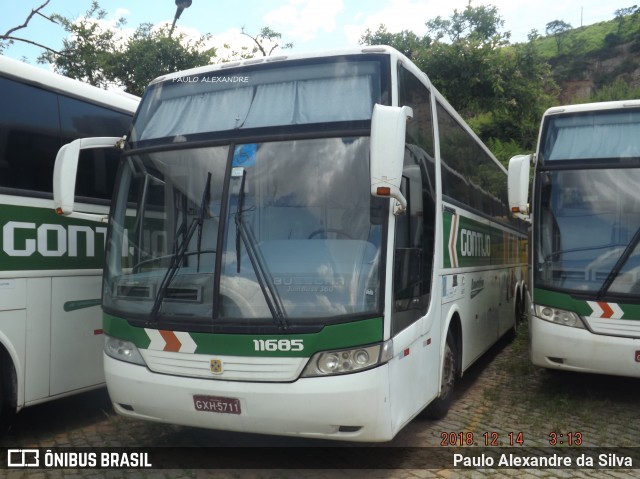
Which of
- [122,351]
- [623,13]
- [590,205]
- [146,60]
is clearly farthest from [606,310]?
[623,13]

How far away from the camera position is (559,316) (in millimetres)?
6785

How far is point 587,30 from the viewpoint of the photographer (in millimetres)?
83500

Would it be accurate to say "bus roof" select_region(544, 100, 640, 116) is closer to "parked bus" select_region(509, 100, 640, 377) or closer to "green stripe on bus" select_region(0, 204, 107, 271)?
"parked bus" select_region(509, 100, 640, 377)

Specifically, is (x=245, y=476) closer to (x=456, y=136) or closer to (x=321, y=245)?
(x=321, y=245)

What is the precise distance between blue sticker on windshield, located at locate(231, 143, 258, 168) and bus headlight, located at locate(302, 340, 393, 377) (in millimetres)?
1501

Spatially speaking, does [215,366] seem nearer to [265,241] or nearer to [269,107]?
[265,241]

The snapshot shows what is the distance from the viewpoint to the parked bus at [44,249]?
5.27 meters

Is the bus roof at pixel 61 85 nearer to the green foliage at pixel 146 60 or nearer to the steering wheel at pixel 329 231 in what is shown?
the steering wheel at pixel 329 231

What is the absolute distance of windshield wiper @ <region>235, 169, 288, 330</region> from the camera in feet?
14.0

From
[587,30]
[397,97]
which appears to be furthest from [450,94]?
[587,30]

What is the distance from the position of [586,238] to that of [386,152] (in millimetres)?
3638

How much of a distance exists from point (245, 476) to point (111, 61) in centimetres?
1780

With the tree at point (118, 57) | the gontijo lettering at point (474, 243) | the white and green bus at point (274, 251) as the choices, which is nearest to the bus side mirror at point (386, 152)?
the white and green bus at point (274, 251)
